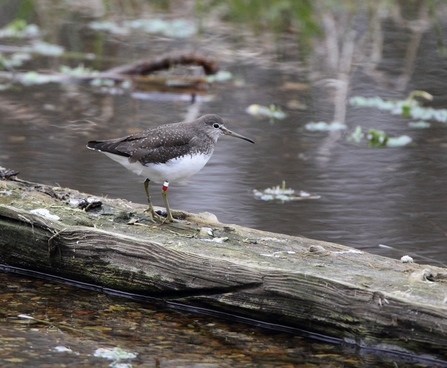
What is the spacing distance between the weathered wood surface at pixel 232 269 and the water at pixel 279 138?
0.57m

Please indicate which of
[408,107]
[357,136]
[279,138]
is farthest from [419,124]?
[279,138]

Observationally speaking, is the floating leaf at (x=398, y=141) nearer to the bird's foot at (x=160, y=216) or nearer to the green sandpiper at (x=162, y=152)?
the green sandpiper at (x=162, y=152)

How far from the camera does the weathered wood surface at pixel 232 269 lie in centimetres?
432

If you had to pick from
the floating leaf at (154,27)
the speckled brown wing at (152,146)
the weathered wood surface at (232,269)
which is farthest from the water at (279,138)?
the speckled brown wing at (152,146)

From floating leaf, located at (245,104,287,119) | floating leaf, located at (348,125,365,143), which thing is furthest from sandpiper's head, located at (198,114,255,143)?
floating leaf, located at (245,104,287,119)

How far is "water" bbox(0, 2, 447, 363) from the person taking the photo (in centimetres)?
711

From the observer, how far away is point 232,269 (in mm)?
4703

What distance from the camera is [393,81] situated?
37.0 feet

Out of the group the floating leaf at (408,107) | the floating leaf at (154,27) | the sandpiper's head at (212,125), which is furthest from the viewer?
the floating leaf at (154,27)

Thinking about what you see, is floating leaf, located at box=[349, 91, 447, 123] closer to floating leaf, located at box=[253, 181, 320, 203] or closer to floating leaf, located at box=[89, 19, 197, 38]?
floating leaf, located at box=[253, 181, 320, 203]

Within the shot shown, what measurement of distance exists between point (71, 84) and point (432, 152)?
5.22 metres

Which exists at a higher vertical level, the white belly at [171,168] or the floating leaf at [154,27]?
the white belly at [171,168]

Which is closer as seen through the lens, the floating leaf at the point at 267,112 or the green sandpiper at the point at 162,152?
the green sandpiper at the point at 162,152

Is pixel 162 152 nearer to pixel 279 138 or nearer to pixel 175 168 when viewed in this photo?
pixel 175 168
